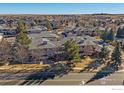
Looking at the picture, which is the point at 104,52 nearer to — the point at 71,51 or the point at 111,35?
the point at 111,35

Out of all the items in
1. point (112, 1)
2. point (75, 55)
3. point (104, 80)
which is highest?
point (112, 1)

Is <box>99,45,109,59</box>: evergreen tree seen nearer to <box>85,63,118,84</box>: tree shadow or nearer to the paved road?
<box>85,63,118,84</box>: tree shadow

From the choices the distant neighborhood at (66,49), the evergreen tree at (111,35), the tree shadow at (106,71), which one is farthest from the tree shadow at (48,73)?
the evergreen tree at (111,35)

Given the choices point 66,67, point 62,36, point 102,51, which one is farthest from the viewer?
point 62,36
